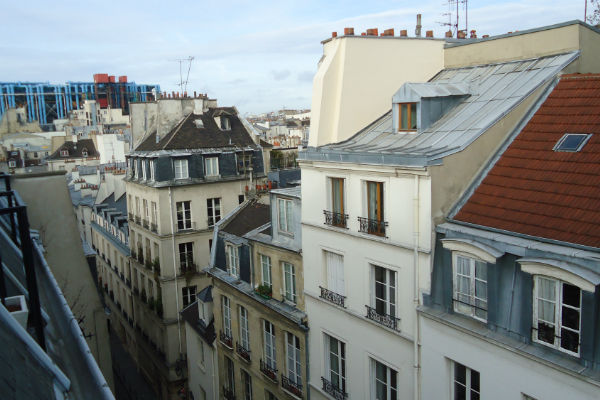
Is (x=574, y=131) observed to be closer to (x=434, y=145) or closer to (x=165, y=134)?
(x=434, y=145)

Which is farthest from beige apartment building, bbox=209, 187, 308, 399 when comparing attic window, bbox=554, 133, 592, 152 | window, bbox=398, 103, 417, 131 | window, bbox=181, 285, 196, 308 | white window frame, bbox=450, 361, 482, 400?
window, bbox=181, 285, 196, 308

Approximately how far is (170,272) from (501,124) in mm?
24287

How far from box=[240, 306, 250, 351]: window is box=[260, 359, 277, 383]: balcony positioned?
52.8 inches

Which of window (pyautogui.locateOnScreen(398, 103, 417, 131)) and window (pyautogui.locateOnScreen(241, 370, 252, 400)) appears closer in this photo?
window (pyautogui.locateOnScreen(398, 103, 417, 131))

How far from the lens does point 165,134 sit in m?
35.2

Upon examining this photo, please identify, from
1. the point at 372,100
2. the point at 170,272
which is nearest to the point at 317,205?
the point at 372,100

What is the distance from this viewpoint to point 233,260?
2184cm

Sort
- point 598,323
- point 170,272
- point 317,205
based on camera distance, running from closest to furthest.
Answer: point 598,323 < point 317,205 < point 170,272

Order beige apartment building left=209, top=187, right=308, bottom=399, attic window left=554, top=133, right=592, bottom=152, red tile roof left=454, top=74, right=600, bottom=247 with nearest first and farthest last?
red tile roof left=454, top=74, right=600, bottom=247, attic window left=554, top=133, right=592, bottom=152, beige apartment building left=209, top=187, right=308, bottom=399

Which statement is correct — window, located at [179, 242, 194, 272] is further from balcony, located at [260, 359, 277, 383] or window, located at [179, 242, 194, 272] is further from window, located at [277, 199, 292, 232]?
window, located at [277, 199, 292, 232]

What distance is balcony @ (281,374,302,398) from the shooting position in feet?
58.9

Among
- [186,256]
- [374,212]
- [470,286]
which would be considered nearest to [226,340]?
[374,212]

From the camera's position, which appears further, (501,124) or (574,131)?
(501,124)

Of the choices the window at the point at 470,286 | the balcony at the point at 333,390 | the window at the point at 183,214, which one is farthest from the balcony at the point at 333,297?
the window at the point at 183,214
